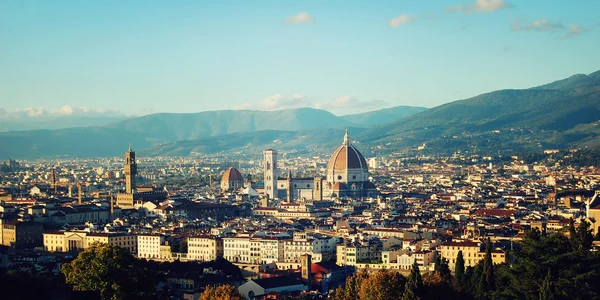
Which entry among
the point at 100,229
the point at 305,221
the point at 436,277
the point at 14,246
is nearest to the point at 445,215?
the point at 305,221

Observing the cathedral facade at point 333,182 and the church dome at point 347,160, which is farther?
the church dome at point 347,160

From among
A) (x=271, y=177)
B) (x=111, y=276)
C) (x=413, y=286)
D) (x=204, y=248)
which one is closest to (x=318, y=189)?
(x=271, y=177)

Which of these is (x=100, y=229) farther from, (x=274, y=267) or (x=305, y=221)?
(x=274, y=267)

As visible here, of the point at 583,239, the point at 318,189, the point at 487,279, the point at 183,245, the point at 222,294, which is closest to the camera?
the point at 222,294

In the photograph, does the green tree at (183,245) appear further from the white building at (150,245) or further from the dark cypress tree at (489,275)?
the dark cypress tree at (489,275)

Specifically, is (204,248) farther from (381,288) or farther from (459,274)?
(381,288)

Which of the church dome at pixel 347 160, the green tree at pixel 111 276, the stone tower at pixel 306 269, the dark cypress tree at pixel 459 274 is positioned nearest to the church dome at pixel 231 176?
the church dome at pixel 347 160

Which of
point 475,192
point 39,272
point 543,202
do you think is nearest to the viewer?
point 39,272
